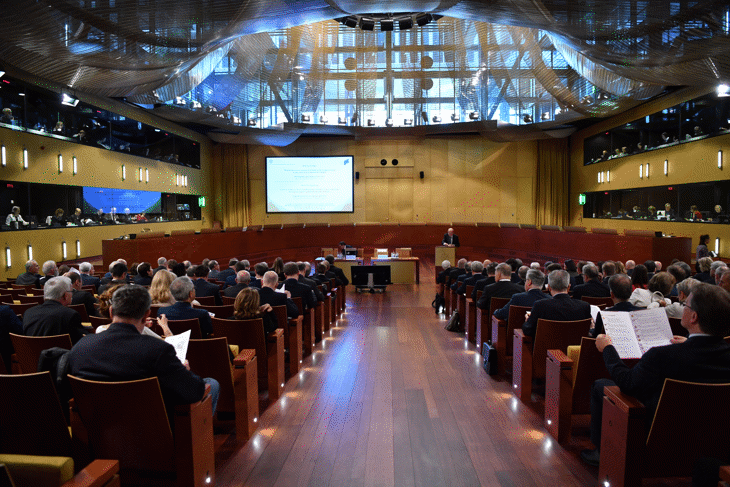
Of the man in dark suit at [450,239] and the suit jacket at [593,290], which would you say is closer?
the suit jacket at [593,290]

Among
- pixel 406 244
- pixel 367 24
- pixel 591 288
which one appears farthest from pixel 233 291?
pixel 406 244

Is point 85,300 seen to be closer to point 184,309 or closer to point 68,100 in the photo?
point 184,309

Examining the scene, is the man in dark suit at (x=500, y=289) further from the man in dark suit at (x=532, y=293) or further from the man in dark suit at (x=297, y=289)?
the man in dark suit at (x=297, y=289)

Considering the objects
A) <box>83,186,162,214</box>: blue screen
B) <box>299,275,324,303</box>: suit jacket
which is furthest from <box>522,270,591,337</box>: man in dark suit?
<box>83,186,162,214</box>: blue screen

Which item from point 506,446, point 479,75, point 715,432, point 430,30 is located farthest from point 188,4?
point 479,75

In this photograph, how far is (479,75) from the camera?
14.0 meters

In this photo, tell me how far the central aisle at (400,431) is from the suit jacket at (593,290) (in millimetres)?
1377

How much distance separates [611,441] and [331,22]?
1309cm

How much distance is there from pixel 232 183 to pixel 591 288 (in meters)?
16.0

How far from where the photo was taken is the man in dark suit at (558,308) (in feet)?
13.1

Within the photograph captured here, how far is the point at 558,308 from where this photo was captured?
3.98m

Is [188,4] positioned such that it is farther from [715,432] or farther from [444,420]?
[715,432]

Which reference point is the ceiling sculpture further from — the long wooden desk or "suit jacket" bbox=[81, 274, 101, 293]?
the long wooden desk

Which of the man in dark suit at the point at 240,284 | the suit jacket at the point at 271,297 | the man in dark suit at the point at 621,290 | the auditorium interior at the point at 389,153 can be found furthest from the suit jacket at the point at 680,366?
the man in dark suit at the point at 240,284
